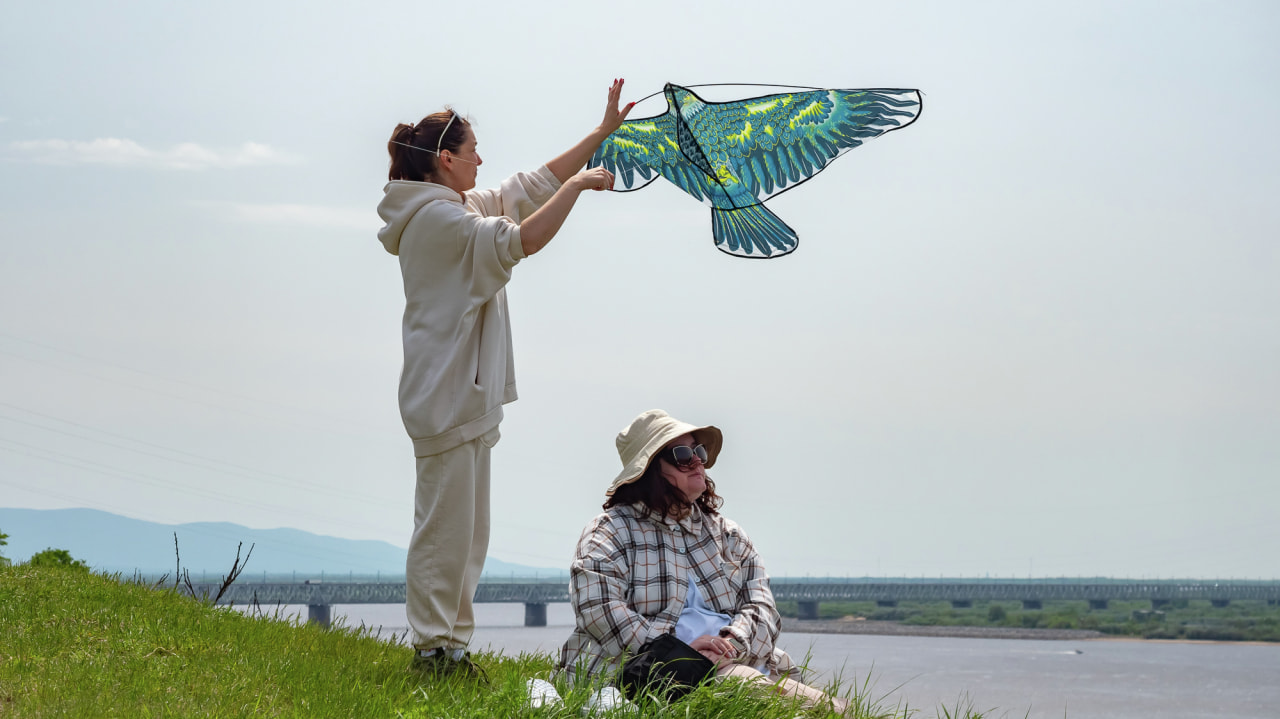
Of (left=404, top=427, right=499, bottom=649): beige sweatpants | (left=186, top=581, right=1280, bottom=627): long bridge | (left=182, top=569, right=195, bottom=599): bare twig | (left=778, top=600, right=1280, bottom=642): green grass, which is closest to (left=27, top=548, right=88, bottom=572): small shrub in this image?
(left=182, top=569, right=195, bottom=599): bare twig

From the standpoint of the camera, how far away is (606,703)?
3533 millimetres

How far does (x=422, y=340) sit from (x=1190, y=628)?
85.5 meters

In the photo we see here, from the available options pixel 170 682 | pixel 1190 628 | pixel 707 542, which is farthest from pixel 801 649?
pixel 1190 628

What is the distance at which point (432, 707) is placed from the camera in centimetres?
349

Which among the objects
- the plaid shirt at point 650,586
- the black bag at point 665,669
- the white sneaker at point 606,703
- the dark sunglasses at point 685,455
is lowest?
the white sneaker at point 606,703

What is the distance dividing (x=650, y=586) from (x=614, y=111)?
6.25 feet

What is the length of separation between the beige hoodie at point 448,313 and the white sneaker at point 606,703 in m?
1.11

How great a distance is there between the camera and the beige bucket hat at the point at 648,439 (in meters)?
4.09

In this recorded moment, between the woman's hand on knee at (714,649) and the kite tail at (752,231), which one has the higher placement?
the kite tail at (752,231)

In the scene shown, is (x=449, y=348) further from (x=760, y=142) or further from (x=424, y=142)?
(x=760, y=142)

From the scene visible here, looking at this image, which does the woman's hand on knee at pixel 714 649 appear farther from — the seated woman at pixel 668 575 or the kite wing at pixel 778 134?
the kite wing at pixel 778 134

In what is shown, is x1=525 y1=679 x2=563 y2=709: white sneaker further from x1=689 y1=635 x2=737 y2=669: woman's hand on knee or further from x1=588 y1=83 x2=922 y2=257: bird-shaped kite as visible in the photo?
x1=588 y1=83 x2=922 y2=257: bird-shaped kite

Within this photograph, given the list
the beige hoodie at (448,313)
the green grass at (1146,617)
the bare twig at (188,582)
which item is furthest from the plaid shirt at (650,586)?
the green grass at (1146,617)

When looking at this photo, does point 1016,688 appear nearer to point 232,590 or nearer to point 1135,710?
point 1135,710
